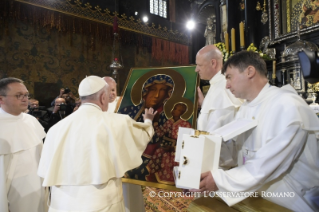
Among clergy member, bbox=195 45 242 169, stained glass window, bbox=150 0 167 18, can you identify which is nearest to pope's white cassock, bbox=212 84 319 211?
clergy member, bbox=195 45 242 169

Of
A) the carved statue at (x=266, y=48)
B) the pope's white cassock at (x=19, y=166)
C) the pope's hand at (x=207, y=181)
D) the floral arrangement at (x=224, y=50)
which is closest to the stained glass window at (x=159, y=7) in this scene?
the floral arrangement at (x=224, y=50)

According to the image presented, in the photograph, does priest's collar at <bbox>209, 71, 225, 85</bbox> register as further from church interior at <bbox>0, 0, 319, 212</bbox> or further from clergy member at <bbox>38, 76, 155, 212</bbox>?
church interior at <bbox>0, 0, 319, 212</bbox>

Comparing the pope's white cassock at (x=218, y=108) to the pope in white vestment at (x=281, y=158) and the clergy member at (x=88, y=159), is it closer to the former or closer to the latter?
the pope in white vestment at (x=281, y=158)

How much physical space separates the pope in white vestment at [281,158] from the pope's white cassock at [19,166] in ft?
6.95

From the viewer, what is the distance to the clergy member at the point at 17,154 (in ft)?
7.45

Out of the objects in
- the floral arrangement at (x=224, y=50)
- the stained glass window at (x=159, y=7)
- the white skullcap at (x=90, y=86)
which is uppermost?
the stained glass window at (x=159, y=7)

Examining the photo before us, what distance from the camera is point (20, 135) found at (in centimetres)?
237

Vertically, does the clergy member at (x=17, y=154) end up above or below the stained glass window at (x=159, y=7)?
below

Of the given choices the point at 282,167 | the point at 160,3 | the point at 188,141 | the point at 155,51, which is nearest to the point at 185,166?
the point at 188,141

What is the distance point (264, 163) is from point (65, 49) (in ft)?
25.3

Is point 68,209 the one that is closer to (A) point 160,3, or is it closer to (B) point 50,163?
(B) point 50,163

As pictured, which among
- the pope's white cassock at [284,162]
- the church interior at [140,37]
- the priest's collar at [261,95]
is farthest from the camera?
the church interior at [140,37]

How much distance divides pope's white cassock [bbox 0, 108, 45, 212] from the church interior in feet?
4.24

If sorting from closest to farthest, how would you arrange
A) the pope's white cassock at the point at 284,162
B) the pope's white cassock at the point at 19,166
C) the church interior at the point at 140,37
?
the pope's white cassock at the point at 284,162
the pope's white cassock at the point at 19,166
the church interior at the point at 140,37
